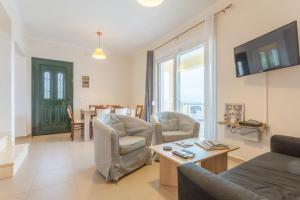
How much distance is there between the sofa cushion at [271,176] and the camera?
1.19 meters

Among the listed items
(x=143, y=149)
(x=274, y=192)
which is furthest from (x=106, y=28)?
(x=274, y=192)

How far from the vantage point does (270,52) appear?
7.48ft

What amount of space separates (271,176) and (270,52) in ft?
5.48

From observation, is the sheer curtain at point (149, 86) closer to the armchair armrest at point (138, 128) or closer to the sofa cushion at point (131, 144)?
the armchair armrest at point (138, 128)

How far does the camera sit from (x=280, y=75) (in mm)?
2371

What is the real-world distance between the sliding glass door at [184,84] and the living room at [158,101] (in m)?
0.03

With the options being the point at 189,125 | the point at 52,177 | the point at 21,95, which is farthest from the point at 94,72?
the point at 52,177

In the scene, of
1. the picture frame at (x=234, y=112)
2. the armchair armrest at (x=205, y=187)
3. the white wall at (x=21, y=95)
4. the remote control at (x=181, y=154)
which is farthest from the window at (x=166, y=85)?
the white wall at (x=21, y=95)

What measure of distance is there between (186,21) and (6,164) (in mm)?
4214

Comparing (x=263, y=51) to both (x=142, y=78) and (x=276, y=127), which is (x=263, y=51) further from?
(x=142, y=78)

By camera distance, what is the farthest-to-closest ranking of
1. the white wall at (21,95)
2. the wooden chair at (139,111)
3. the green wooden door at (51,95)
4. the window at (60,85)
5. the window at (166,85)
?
the wooden chair at (139,111)
the window at (60,85)
the green wooden door at (51,95)
the window at (166,85)
the white wall at (21,95)

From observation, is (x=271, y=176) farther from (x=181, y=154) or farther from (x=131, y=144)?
(x=131, y=144)

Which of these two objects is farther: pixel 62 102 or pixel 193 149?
pixel 62 102

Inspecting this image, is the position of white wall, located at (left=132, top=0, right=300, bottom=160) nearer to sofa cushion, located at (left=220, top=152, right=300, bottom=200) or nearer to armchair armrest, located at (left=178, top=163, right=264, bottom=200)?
sofa cushion, located at (left=220, top=152, right=300, bottom=200)
